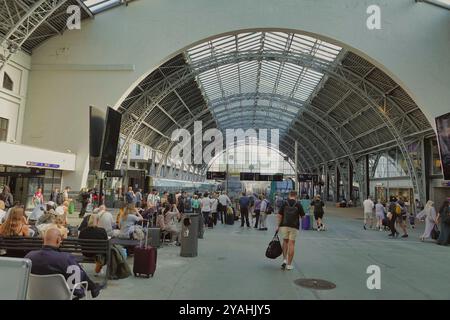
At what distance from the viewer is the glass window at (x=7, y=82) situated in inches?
738

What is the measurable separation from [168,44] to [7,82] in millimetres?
9220

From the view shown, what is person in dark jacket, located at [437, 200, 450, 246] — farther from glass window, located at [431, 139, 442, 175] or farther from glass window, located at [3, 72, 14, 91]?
glass window, located at [3, 72, 14, 91]

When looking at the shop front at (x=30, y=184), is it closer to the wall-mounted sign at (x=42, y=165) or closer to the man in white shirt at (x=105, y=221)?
the wall-mounted sign at (x=42, y=165)

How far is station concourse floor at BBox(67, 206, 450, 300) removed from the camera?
5.35m

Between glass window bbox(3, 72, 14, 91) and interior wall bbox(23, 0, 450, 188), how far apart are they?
1.03 metres

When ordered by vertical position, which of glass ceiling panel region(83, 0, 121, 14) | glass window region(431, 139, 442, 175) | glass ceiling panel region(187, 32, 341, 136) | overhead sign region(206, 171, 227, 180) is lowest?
overhead sign region(206, 171, 227, 180)

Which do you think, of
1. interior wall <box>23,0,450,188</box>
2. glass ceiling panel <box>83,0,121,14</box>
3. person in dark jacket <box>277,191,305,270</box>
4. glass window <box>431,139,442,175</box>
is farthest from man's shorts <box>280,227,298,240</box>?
glass window <box>431,139,442,175</box>

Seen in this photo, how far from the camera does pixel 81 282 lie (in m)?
3.72

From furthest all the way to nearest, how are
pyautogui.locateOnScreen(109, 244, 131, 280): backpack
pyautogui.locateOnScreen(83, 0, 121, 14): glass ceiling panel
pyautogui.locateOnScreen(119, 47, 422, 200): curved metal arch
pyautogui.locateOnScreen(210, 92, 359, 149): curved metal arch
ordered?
pyautogui.locateOnScreen(210, 92, 359, 149): curved metal arch < pyautogui.locateOnScreen(119, 47, 422, 200): curved metal arch < pyautogui.locateOnScreen(83, 0, 121, 14): glass ceiling panel < pyautogui.locateOnScreen(109, 244, 131, 280): backpack

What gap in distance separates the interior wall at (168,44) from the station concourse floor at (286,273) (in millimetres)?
11800

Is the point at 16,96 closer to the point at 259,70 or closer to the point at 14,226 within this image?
the point at 14,226

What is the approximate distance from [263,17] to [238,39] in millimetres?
8361
